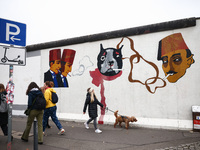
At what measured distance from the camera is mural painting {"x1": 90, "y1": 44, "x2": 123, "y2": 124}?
28.2 ft

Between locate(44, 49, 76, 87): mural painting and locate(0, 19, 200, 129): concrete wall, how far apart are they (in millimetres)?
279

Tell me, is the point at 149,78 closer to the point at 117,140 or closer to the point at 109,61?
the point at 109,61

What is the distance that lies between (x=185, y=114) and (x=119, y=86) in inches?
116

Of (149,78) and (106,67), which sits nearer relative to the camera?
(149,78)

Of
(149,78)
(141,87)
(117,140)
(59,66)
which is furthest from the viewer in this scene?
(59,66)

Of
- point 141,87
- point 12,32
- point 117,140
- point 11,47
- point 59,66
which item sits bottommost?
point 117,140

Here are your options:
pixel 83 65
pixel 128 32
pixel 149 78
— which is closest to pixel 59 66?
pixel 83 65

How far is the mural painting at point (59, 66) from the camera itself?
10.1 meters

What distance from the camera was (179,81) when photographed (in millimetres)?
7258

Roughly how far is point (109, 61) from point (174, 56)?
2.93 metres

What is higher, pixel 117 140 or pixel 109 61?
pixel 109 61

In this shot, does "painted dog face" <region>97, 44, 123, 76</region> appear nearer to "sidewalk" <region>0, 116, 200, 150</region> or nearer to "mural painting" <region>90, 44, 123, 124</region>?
"mural painting" <region>90, 44, 123, 124</region>

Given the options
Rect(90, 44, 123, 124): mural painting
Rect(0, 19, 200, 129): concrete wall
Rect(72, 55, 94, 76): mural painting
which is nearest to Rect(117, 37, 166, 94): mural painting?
Rect(0, 19, 200, 129): concrete wall

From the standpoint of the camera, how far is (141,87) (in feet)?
26.0
